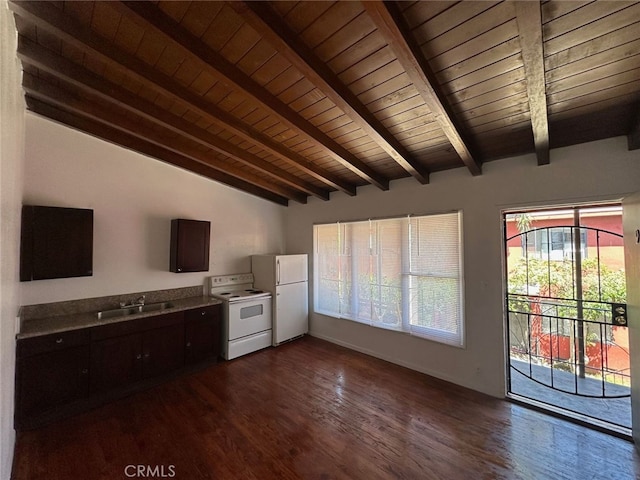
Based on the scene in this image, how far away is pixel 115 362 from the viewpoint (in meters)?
2.76

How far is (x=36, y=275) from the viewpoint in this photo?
8.38ft

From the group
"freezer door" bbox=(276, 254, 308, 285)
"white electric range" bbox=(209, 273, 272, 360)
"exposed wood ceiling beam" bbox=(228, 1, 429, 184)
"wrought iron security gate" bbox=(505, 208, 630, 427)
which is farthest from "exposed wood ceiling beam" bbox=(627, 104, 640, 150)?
"white electric range" bbox=(209, 273, 272, 360)

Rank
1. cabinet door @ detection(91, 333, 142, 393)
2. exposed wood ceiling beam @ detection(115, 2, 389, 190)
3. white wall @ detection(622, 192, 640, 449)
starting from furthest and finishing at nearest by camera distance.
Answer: cabinet door @ detection(91, 333, 142, 393) < white wall @ detection(622, 192, 640, 449) < exposed wood ceiling beam @ detection(115, 2, 389, 190)

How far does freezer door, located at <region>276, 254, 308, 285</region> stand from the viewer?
14.0ft

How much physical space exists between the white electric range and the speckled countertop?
0.91 ft

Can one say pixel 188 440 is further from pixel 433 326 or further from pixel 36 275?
pixel 433 326

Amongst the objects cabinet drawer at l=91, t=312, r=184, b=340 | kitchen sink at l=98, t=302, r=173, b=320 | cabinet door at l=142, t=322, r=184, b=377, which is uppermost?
kitchen sink at l=98, t=302, r=173, b=320

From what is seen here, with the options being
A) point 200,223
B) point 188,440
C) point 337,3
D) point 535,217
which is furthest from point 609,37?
point 200,223

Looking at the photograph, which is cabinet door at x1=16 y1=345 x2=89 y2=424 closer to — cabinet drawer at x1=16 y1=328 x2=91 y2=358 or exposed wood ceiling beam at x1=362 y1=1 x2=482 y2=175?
cabinet drawer at x1=16 y1=328 x2=91 y2=358

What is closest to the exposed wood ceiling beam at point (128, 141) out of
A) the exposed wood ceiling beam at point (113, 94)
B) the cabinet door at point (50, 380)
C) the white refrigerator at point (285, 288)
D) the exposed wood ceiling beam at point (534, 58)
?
the exposed wood ceiling beam at point (113, 94)

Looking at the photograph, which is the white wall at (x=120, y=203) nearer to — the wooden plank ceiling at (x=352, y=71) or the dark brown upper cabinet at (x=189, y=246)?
the dark brown upper cabinet at (x=189, y=246)

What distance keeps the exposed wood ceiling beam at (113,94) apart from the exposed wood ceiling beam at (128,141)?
765 mm

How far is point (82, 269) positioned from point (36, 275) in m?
0.34

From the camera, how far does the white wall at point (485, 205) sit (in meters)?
2.30
